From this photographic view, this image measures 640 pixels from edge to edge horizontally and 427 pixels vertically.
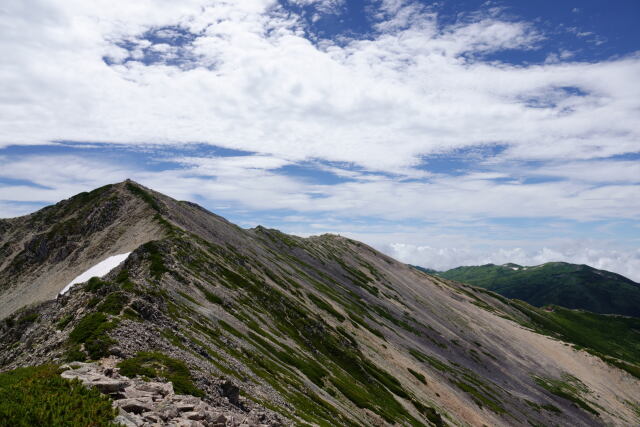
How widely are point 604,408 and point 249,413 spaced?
165m

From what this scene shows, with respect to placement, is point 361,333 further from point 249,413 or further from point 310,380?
point 249,413

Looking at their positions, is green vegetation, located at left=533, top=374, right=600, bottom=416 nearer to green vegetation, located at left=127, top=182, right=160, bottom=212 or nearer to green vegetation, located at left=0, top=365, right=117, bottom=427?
green vegetation, located at left=127, top=182, right=160, bottom=212

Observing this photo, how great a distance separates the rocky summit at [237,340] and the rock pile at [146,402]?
95mm

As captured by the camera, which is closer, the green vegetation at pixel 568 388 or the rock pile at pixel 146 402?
the rock pile at pixel 146 402

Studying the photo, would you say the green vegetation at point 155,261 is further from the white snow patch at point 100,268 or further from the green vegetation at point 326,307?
the green vegetation at point 326,307

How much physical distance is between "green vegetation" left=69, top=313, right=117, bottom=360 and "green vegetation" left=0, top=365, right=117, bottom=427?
608 cm

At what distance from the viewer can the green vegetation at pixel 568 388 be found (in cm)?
13362

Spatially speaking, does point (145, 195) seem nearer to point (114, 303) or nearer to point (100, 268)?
point (100, 268)

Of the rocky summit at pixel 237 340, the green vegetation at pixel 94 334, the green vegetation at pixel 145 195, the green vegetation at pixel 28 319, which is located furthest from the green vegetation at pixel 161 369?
the green vegetation at pixel 145 195

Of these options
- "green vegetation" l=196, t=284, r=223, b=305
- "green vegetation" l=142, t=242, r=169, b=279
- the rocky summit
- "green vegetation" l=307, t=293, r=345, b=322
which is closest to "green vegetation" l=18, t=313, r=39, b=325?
the rocky summit

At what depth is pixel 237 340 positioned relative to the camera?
46.8m

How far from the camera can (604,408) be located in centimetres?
14025

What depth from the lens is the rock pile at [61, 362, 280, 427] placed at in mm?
18109

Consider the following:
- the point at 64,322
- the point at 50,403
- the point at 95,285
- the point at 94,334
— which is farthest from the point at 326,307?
the point at 50,403
